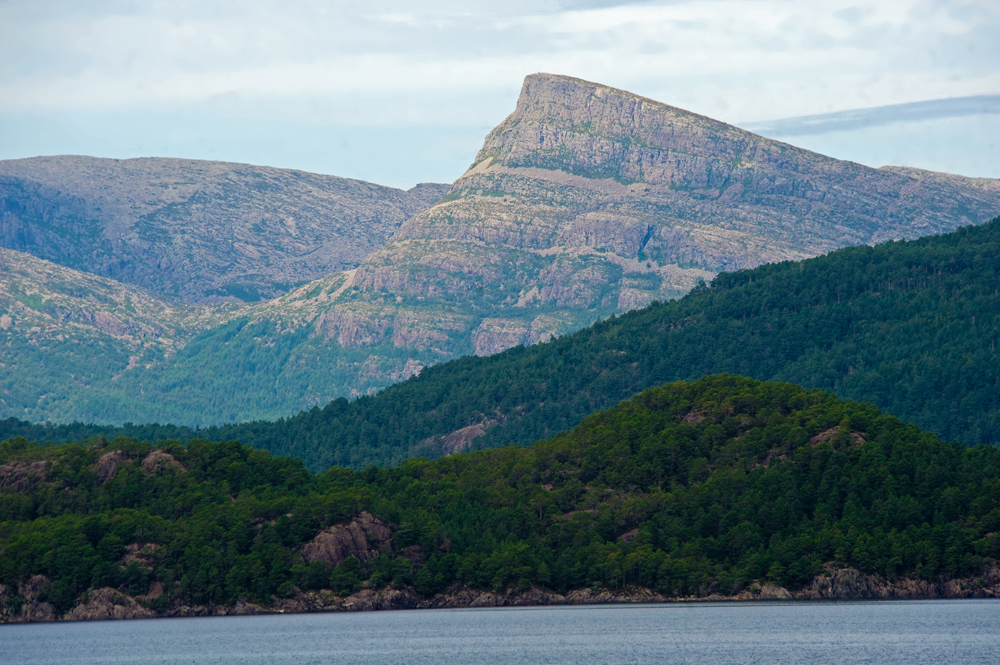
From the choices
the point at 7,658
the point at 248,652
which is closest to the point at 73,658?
the point at 7,658

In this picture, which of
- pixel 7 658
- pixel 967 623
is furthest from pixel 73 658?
pixel 967 623

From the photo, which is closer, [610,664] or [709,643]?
[610,664]

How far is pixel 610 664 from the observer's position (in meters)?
170

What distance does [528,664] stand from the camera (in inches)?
6727

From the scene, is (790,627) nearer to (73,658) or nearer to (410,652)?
(410,652)

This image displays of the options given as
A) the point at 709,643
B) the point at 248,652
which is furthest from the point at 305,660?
the point at 709,643

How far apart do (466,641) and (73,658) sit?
52797 mm

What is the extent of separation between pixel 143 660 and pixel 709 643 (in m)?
74.2

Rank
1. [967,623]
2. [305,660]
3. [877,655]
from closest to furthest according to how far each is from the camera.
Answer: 1. [877,655]
2. [305,660]
3. [967,623]

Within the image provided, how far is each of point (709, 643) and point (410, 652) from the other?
39165 millimetres

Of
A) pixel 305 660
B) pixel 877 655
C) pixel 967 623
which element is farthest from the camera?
pixel 967 623

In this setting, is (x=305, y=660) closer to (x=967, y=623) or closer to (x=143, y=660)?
(x=143, y=660)

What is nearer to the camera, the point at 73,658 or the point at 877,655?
the point at 877,655

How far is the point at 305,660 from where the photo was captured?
593 ft
